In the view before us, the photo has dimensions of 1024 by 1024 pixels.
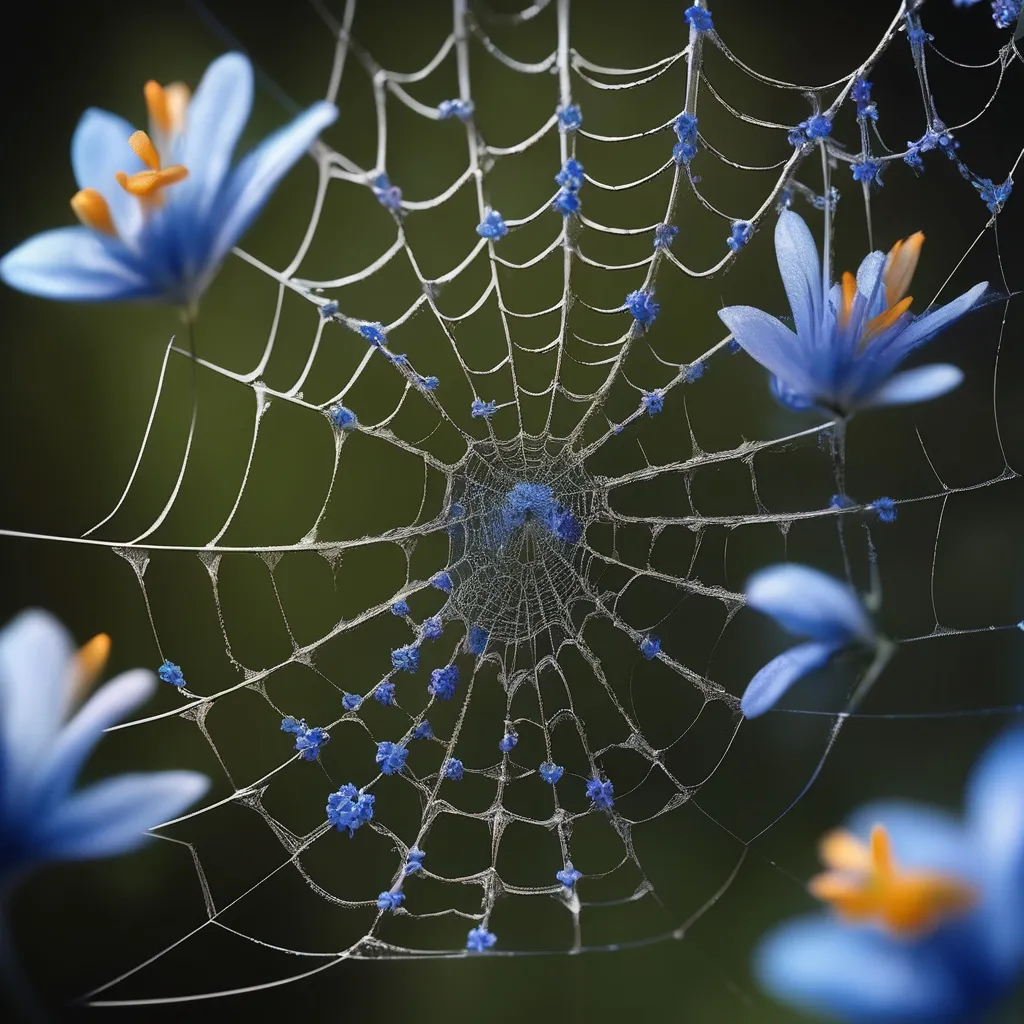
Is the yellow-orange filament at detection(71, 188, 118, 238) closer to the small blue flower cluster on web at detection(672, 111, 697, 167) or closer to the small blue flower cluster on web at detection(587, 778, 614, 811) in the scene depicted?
the small blue flower cluster on web at detection(672, 111, 697, 167)

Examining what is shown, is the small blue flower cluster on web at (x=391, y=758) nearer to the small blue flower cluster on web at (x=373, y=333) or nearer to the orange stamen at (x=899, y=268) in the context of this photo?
the small blue flower cluster on web at (x=373, y=333)

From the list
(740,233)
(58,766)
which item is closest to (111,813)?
(58,766)

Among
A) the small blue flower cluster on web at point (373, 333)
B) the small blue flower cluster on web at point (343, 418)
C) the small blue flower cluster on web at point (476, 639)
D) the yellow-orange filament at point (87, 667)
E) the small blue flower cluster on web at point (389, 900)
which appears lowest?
the small blue flower cluster on web at point (389, 900)

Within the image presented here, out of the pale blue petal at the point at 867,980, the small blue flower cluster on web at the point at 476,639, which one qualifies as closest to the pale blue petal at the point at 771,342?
the pale blue petal at the point at 867,980

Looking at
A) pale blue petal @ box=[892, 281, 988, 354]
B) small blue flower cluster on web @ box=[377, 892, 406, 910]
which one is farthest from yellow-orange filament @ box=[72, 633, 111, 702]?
pale blue petal @ box=[892, 281, 988, 354]

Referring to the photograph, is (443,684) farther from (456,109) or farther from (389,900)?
(456,109)

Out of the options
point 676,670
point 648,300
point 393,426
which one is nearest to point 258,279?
point 393,426
